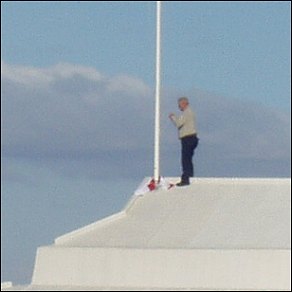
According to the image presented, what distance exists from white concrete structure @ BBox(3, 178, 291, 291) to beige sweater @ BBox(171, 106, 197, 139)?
3.87ft

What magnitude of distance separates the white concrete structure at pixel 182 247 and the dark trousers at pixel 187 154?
1.90ft

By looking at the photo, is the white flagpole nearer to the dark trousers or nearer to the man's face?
the dark trousers

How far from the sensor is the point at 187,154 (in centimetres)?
3566

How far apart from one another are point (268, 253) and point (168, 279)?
1709 millimetres

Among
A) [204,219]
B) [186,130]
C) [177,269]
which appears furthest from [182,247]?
[186,130]

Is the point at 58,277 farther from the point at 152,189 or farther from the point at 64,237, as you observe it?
the point at 152,189

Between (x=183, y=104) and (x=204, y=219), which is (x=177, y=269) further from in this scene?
(x=183, y=104)

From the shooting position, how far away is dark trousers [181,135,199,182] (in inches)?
1394

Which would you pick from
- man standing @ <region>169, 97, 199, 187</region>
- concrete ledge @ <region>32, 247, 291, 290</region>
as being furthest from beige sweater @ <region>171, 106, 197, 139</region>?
concrete ledge @ <region>32, 247, 291, 290</region>

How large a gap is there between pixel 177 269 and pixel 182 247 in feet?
1.77

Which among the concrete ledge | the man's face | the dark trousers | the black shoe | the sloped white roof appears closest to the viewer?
the concrete ledge

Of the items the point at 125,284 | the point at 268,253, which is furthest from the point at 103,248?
the point at 268,253

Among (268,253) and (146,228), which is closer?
(268,253)

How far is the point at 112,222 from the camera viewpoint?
35.0 metres
